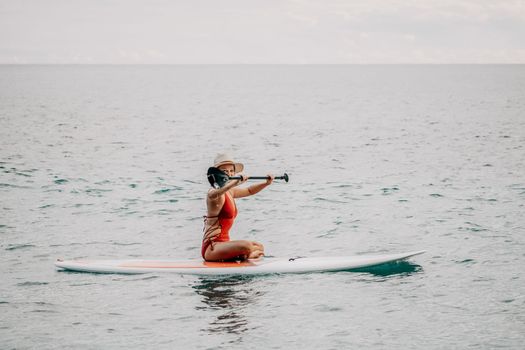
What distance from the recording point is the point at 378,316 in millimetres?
11734

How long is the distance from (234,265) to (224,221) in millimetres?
866

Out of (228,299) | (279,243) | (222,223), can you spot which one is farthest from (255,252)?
(279,243)

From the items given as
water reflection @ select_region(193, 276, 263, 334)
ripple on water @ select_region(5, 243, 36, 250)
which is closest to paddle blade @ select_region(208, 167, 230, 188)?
water reflection @ select_region(193, 276, 263, 334)

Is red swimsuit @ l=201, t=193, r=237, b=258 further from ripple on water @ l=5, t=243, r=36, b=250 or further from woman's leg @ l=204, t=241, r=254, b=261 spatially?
ripple on water @ l=5, t=243, r=36, b=250

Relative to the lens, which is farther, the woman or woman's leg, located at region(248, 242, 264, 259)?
woman's leg, located at region(248, 242, 264, 259)

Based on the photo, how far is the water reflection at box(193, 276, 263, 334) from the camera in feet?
36.9

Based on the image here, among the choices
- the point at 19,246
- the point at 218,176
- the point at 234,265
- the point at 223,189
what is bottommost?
the point at 234,265

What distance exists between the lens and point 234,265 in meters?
13.4

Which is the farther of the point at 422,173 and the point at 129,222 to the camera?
the point at 422,173

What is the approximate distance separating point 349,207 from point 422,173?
811 centimetres

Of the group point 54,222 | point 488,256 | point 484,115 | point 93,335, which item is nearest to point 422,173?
point 488,256

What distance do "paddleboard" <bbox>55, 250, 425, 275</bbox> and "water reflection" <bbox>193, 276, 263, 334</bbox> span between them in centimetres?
20

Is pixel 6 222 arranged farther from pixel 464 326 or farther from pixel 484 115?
pixel 484 115

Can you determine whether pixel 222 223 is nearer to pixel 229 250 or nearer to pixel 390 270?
pixel 229 250
